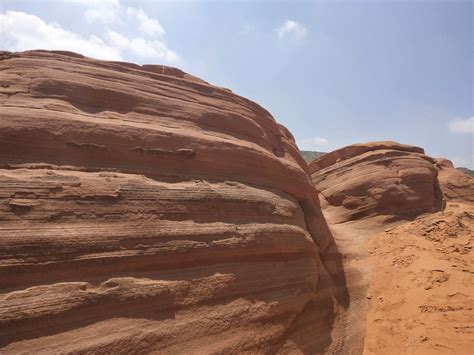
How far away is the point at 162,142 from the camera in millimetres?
6078

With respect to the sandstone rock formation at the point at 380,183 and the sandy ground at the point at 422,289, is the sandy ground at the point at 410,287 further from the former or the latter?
the sandstone rock formation at the point at 380,183

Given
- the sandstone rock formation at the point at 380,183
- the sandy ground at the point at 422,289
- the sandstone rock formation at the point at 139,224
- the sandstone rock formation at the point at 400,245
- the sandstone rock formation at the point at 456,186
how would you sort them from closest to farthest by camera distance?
1. the sandstone rock formation at the point at 139,224
2. the sandy ground at the point at 422,289
3. the sandstone rock formation at the point at 400,245
4. the sandstone rock formation at the point at 380,183
5. the sandstone rock formation at the point at 456,186

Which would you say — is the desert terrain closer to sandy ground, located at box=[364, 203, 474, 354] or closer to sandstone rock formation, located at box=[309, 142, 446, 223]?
sandy ground, located at box=[364, 203, 474, 354]

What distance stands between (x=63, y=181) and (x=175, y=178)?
71.9 inches

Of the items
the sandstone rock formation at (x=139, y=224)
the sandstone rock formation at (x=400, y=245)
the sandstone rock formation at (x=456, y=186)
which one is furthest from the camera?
the sandstone rock formation at (x=456, y=186)

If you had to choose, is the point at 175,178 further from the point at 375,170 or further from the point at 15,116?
the point at 375,170

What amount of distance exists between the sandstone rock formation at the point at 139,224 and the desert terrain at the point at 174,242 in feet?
0.07

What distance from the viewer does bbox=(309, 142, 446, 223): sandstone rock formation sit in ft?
42.0

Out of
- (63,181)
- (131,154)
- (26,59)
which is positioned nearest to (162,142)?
(131,154)

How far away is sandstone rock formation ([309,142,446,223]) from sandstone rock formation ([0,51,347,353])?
594 centimetres

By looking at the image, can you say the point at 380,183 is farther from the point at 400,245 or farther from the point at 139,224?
the point at 139,224

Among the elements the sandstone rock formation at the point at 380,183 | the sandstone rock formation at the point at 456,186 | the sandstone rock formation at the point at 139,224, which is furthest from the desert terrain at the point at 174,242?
the sandstone rock formation at the point at 456,186

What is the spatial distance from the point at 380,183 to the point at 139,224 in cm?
1091

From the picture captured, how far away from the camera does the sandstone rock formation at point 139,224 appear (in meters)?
3.90
